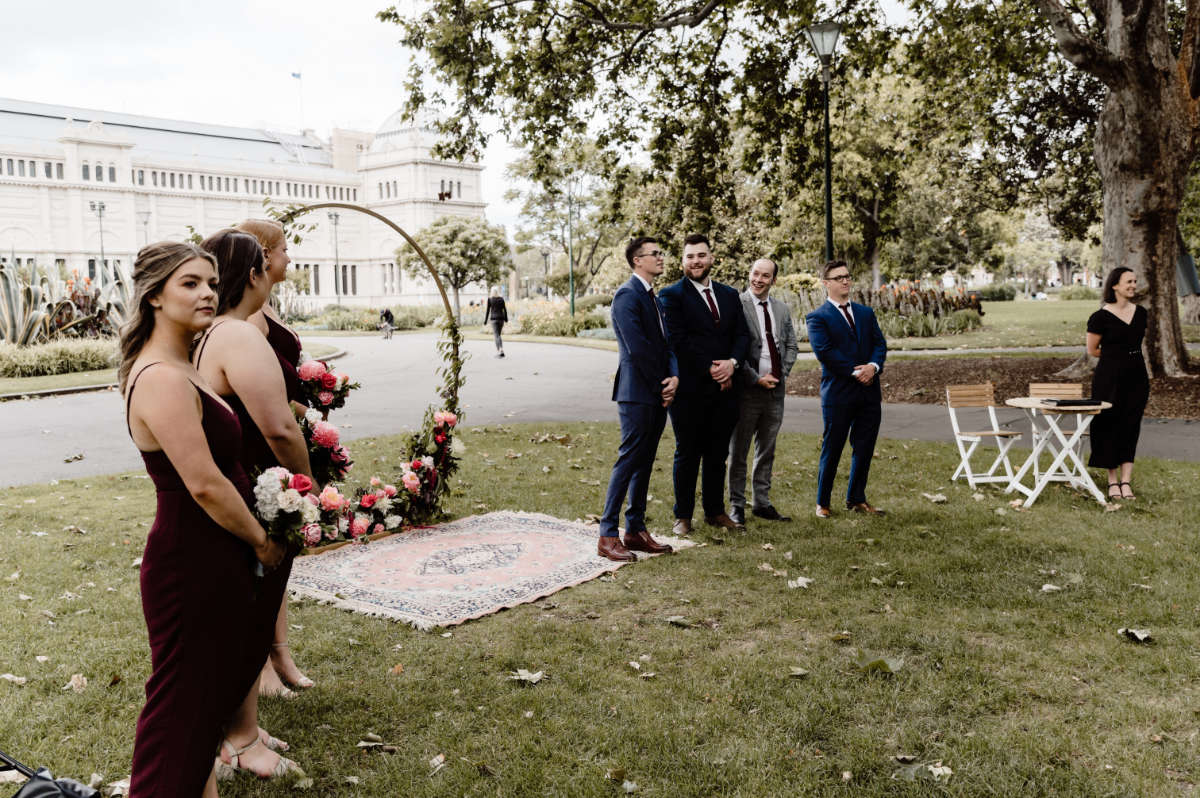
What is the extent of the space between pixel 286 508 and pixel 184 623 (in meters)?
0.47

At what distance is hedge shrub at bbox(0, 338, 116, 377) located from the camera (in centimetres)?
2339

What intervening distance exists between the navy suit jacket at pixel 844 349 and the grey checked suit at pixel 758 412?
0.26 metres

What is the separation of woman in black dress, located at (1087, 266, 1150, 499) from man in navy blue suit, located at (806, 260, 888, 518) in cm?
226

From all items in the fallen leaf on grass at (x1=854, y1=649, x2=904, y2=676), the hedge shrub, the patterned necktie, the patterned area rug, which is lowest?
the patterned area rug

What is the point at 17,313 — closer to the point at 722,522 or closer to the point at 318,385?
the point at 722,522

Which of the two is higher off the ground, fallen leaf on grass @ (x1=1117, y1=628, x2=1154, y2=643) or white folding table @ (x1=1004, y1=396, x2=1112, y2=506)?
white folding table @ (x1=1004, y1=396, x2=1112, y2=506)

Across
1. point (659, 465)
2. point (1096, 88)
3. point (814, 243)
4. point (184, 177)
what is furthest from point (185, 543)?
point (184, 177)

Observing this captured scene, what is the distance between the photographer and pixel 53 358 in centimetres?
2392

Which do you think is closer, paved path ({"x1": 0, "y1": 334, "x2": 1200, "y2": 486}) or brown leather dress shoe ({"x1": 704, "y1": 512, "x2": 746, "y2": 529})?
brown leather dress shoe ({"x1": 704, "y1": 512, "x2": 746, "y2": 529})

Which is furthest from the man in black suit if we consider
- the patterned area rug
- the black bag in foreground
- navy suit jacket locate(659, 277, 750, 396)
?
the black bag in foreground

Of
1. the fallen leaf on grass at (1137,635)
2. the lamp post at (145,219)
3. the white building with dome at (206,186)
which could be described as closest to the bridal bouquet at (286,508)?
the fallen leaf on grass at (1137,635)

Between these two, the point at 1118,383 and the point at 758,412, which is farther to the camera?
the point at 1118,383

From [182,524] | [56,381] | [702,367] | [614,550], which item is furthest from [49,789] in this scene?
[56,381]

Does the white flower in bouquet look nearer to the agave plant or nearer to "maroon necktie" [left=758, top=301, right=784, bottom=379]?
"maroon necktie" [left=758, top=301, right=784, bottom=379]
